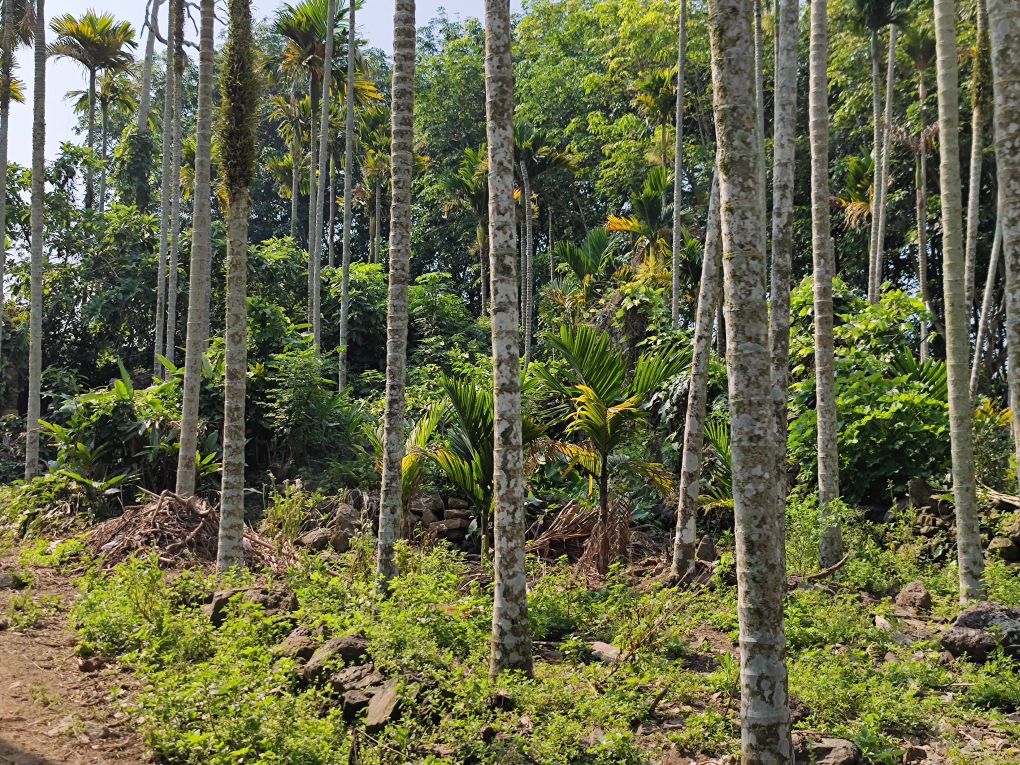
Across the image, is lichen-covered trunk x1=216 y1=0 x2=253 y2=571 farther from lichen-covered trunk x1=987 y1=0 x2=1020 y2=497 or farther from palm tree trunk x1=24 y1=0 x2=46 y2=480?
palm tree trunk x1=24 y1=0 x2=46 y2=480

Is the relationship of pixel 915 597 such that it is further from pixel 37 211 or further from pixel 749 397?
pixel 37 211

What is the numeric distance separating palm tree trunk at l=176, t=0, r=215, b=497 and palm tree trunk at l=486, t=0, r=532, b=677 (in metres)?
5.67

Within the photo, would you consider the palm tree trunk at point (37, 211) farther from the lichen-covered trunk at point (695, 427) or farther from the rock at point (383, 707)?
the rock at point (383, 707)

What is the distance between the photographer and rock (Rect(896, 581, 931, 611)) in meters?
8.12

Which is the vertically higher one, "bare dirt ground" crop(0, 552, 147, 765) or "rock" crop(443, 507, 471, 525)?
"rock" crop(443, 507, 471, 525)

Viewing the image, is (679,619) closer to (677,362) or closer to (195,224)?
(677,362)

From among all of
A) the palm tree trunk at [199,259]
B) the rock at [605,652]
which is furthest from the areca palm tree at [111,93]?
the rock at [605,652]

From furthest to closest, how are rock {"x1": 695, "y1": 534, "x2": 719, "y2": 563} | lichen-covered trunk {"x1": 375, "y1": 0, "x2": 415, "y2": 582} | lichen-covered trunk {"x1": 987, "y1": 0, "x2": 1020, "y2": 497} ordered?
rock {"x1": 695, "y1": 534, "x2": 719, "y2": 563}, lichen-covered trunk {"x1": 375, "y1": 0, "x2": 415, "y2": 582}, lichen-covered trunk {"x1": 987, "y1": 0, "x2": 1020, "y2": 497}

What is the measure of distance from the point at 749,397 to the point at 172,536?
818 cm

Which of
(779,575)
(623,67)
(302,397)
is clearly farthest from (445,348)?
(779,575)

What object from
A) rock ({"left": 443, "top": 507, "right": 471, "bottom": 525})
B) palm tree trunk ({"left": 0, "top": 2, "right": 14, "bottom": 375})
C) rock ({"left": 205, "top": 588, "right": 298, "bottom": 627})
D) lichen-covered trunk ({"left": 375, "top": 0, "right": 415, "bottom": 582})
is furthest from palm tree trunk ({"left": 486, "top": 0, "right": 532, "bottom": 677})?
palm tree trunk ({"left": 0, "top": 2, "right": 14, "bottom": 375})

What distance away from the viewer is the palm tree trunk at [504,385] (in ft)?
20.1

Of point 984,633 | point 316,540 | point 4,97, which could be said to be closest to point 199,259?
point 316,540

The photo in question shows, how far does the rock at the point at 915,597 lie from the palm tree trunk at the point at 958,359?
0.97ft
